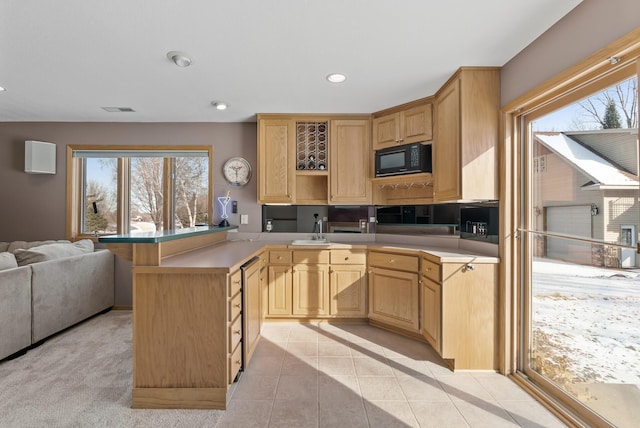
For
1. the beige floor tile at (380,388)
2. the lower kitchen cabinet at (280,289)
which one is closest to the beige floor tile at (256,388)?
the beige floor tile at (380,388)

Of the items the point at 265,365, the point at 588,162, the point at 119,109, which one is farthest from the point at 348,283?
the point at 119,109

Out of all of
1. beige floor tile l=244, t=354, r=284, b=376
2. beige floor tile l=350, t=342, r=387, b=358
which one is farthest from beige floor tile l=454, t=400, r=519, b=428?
beige floor tile l=244, t=354, r=284, b=376

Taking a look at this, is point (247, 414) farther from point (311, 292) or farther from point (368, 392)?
point (311, 292)

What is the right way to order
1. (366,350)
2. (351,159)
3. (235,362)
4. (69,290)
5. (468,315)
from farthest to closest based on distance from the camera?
(351,159)
(69,290)
(366,350)
(468,315)
(235,362)

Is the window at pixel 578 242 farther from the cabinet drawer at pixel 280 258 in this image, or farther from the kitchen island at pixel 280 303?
the cabinet drawer at pixel 280 258

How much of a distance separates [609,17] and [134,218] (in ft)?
15.4

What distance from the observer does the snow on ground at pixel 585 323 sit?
5.05 feet

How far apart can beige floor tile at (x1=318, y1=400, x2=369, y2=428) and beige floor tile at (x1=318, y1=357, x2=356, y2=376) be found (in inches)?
14.0

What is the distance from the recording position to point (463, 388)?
7.00 ft

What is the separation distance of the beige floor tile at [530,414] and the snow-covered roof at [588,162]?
140cm

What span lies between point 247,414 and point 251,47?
2381mm

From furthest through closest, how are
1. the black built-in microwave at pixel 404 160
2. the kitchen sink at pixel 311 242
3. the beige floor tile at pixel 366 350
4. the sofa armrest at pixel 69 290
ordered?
1. the kitchen sink at pixel 311 242
2. the black built-in microwave at pixel 404 160
3. the sofa armrest at pixel 69 290
4. the beige floor tile at pixel 366 350

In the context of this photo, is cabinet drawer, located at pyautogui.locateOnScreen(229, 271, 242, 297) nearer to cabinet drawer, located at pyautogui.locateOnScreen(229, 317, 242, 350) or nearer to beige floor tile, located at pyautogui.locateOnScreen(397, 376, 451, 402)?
cabinet drawer, located at pyautogui.locateOnScreen(229, 317, 242, 350)

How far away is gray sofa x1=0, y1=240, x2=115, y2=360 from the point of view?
2453 millimetres
